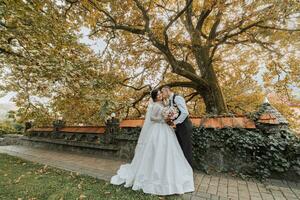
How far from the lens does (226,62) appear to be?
10.4m

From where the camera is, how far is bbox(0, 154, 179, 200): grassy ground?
10.3ft

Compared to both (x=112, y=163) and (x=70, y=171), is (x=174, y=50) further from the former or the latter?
(x=70, y=171)

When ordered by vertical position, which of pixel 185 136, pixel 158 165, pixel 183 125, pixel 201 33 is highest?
pixel 201 33

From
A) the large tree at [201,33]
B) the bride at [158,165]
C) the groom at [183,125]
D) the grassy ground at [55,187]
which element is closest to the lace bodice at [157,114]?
the bride at [158,165]

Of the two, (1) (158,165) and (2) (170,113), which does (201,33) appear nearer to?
(2) (170,113)

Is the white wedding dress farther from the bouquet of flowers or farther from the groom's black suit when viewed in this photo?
the groom's black suit

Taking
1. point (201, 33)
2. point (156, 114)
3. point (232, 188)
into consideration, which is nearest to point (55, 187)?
point (156, 114)

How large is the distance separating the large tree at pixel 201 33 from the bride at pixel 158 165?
305cm

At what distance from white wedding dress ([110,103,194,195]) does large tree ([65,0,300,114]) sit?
3.05 m

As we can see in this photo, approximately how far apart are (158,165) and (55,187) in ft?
7.10

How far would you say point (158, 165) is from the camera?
347 cm

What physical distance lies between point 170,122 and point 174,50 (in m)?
6.07

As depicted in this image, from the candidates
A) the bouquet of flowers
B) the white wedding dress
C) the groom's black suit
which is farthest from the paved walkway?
the bouquet of flowers

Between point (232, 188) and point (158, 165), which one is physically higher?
point (158, 165)
